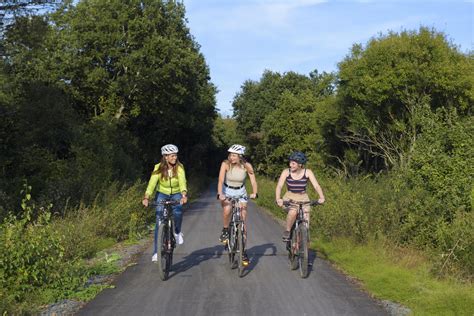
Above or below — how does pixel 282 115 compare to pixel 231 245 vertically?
above

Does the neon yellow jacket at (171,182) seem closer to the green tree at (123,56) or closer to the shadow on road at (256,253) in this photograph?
the shadow on road at (256,253)

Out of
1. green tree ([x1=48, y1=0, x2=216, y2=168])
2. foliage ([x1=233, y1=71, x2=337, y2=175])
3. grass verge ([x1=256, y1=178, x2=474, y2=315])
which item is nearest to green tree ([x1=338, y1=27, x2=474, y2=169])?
foliage ([x1=233, y1=71, x2=337, y2=175])

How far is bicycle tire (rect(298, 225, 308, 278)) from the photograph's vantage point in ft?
26.9

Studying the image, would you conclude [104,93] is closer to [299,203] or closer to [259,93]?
[299,203]

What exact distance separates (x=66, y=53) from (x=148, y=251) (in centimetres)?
2130

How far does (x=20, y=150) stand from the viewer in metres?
19.0

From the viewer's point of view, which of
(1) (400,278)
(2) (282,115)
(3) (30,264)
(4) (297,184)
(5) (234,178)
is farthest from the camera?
(2) (282,115)

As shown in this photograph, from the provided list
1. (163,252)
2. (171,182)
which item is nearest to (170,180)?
(171,182)

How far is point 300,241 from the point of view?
843cm

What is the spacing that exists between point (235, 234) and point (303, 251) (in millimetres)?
1169

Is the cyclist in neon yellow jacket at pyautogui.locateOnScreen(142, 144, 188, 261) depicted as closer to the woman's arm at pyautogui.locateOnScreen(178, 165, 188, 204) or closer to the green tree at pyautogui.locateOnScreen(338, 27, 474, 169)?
the woman's arm at pyautogui.locateOnScreen(178, 165, 188, 204)

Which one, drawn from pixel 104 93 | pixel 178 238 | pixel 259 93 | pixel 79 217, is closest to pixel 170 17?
pixel 104 93

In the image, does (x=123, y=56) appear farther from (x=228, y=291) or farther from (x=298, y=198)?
(x=228, y=291)

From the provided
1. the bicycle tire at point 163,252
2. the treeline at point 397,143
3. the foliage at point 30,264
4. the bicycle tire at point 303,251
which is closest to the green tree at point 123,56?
the treeline at point 397,143
